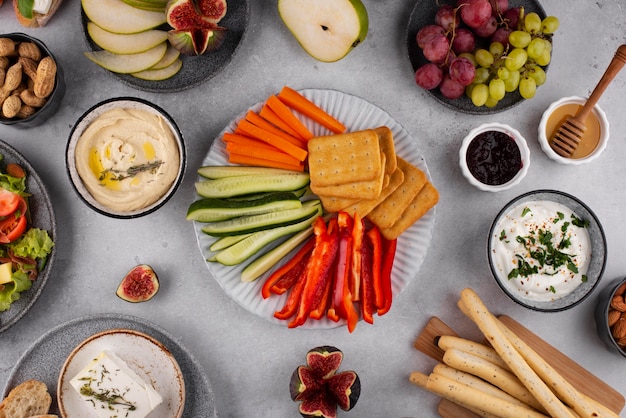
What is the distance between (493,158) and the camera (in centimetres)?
247

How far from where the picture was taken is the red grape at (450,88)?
238cm

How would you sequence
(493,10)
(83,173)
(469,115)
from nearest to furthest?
(83,173)
(493,10)
(469,115)

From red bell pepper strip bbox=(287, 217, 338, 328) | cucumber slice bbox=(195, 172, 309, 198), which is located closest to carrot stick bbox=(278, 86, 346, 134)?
cucumber slice bbox=(195, 172, 309, 198)

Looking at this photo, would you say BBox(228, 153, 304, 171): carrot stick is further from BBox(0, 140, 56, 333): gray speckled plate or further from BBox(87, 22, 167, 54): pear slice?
BBox(0, 140, 56, 333): gray speckled plate

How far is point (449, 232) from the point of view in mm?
2584

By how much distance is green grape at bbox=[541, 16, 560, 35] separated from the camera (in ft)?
7.79

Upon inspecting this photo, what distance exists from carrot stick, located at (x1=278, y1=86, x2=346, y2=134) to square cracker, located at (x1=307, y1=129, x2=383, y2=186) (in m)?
0.07

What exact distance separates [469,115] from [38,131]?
67.8 inches

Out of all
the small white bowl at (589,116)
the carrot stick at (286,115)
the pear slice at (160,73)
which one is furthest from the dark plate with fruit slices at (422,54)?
the pear slice at (160,73)

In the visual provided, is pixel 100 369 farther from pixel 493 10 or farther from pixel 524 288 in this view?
pixel 493 10

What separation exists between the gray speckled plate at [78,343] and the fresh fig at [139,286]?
0.08 meters

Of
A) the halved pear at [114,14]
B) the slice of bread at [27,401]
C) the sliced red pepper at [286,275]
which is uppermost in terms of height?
the halved pear at [114,14]

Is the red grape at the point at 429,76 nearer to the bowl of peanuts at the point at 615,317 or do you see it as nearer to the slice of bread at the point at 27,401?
the bowl of peanuts at the point at 615,317

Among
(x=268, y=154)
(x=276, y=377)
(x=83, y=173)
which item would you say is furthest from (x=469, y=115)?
(x=83, y=173)
